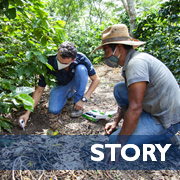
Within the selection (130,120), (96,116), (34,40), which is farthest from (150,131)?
(34,40)

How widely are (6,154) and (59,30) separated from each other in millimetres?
1365

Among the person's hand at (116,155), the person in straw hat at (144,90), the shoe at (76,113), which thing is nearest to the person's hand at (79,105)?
the shoe at (76,113)

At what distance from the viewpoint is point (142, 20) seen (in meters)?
5.16

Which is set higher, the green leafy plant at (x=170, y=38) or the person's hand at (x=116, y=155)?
the green leafy plant at (x=170, y=38)

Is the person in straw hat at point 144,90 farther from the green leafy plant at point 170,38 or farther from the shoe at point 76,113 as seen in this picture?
the green leafy plant at point 170,38

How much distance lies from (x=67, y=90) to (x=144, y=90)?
1.74 metres

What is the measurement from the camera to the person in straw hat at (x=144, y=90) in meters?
1.32

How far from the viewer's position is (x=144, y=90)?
1316mm

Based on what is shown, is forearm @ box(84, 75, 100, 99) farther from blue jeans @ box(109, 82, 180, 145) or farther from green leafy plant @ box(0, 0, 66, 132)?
blue jeans @ box(109, 82, 180, 145)

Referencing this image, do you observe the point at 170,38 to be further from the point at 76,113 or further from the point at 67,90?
the point at 76,113

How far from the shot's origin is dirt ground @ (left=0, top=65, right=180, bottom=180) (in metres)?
1.36

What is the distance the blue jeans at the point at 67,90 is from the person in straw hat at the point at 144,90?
2.78 ft

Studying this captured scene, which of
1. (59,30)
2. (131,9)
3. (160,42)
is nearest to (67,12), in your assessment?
(131,9)

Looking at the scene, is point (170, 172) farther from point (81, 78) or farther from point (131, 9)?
point (131, 9)
